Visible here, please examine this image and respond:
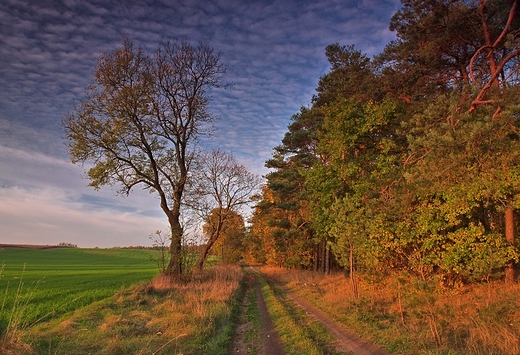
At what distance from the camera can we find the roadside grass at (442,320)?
7.59 metres

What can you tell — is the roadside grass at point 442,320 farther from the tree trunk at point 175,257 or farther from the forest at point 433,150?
the tree trunk at point 175,257

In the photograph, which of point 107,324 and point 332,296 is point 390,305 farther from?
point 107,324

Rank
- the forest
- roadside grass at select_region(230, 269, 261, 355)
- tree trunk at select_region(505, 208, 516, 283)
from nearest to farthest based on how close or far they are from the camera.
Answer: roadside grass at select_region(230, 269, 261, 355) < the forest < tree trunk at select_region(505, 208, 516, 283)

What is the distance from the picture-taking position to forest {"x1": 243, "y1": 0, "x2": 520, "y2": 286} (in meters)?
10.3

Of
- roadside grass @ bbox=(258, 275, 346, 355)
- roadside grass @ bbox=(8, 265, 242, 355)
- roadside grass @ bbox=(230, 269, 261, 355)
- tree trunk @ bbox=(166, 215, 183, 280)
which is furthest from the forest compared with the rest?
tree trunk @ bbox=(166, 215, 183, 280)

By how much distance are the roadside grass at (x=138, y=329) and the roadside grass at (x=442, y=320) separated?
14.8 feet

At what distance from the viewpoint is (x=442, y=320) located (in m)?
8.80

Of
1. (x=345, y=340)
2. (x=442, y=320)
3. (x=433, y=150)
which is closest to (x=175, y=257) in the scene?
(x=345, y=340)

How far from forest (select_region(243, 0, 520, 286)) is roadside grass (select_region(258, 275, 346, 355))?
12.5ft

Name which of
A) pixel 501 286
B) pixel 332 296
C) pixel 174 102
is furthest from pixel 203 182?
pixel 501 286

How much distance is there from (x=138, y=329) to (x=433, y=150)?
36.4 feet

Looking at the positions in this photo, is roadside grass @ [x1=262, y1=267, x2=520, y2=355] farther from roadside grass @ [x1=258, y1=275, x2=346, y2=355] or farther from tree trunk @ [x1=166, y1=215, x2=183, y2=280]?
tree trunk @ [x1=166, y1=215, x2=183, y2=280]

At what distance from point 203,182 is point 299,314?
784 inches

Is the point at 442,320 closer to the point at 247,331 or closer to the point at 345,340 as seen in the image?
the point at 345,340
